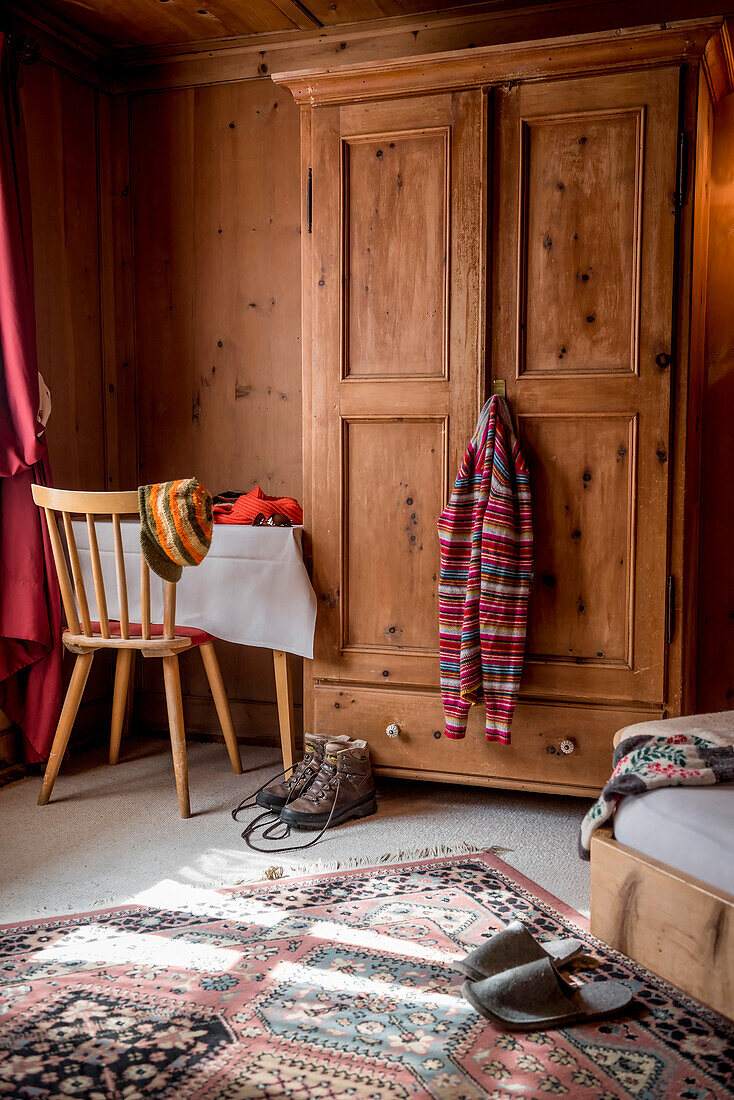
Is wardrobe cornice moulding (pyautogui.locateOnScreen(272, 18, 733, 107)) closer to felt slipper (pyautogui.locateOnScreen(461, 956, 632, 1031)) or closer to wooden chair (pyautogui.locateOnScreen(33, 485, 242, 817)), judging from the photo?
wooden chair (pyautogui.locateOnScreen(33, 485, 242, 817))

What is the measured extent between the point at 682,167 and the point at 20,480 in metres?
2.08

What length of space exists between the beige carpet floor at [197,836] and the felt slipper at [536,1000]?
0.44 meters

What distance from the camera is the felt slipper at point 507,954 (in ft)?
5.26

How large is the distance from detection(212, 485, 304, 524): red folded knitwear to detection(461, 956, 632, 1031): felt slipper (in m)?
1.52

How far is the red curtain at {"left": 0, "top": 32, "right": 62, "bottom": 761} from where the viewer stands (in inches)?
107

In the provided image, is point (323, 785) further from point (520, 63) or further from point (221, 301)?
point (520, 63)

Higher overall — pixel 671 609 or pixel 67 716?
pixel 671 609

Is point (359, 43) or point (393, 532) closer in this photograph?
point (393, 532)

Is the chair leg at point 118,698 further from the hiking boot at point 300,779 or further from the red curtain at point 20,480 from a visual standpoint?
the hiking boot at point 300,779

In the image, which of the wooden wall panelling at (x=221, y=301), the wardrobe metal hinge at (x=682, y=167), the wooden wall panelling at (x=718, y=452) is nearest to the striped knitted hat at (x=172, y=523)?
the wooden wall panelling at (x=221, y=301)

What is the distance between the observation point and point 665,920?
134 cm

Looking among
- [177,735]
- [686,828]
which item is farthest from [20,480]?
[686,828]

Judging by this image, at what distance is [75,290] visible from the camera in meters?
3.27

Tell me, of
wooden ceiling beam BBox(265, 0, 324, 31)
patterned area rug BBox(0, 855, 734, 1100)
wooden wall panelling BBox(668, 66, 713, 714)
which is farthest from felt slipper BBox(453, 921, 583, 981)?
wooden ceiling beam BBox(265, 0, 324, 31)
